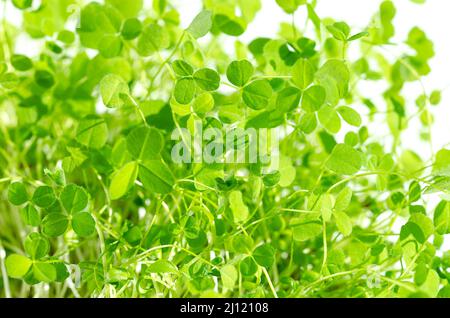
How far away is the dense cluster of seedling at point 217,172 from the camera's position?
0.61m

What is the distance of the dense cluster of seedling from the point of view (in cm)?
61

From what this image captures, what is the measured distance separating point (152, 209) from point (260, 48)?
233mm

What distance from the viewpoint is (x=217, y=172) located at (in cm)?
60

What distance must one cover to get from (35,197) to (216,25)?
0.30 metres

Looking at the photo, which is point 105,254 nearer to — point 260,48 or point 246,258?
point 246,258

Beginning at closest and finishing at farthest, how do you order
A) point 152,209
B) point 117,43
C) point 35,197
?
point 35,197
point 117,43
point 152,209

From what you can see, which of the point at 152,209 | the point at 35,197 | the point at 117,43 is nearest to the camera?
the point at 35,197

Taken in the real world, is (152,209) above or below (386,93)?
below

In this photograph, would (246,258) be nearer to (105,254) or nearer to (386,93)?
(105,254)

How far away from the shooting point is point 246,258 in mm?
616
